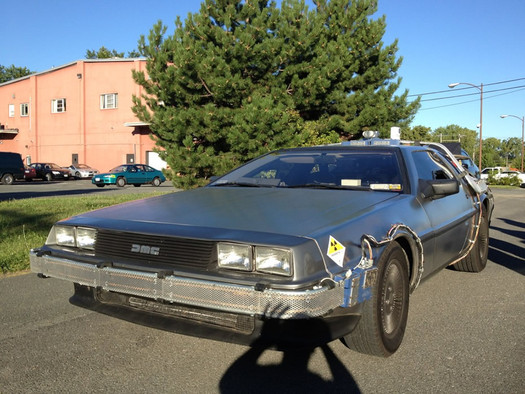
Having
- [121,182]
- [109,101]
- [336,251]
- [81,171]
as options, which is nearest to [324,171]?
[336,251]

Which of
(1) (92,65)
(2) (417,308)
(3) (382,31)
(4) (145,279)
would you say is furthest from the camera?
(1) (92,65)

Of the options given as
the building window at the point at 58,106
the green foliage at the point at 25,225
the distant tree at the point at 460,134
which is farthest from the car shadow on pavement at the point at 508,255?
the distant tree at the point at 460,134

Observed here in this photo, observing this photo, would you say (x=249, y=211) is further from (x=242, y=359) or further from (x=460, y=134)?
(x=460, y=134)

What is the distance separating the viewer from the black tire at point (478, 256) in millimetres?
5539

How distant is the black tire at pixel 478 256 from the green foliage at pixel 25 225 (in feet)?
17.3

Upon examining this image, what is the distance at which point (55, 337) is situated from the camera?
3.57 metres

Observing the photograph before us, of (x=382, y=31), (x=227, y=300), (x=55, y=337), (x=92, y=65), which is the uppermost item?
(x=92, y=65)

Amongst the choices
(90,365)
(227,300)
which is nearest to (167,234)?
(227,300)

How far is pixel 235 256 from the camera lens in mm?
2697

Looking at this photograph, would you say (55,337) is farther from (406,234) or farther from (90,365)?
(406,234)

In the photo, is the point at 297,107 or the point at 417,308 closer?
the point at 417,308

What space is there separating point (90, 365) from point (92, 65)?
38562 mm

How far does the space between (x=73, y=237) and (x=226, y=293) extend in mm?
1408

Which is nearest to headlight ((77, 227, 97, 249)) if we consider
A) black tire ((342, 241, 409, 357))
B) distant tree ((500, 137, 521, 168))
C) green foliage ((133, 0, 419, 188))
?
black tire ((342, 241, 409, 357))
